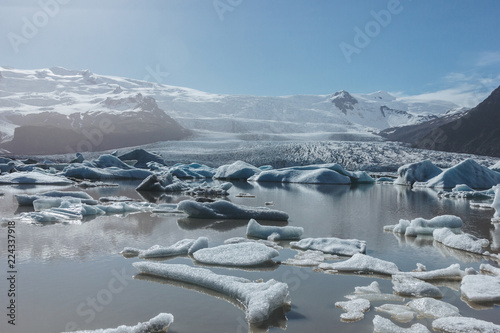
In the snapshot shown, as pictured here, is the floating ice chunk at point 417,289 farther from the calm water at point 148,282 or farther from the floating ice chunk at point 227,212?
the floating ice chunk at point 227,212

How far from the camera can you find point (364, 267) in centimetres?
323

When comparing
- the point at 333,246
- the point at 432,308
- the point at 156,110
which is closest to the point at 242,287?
the point at 432,308

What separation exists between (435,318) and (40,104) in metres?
56.6

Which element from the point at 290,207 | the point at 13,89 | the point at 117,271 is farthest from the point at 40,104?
the point at 117,271

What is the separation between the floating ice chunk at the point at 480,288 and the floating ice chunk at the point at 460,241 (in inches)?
47.1

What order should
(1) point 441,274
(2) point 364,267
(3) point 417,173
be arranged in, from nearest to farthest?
(1) point 441,274 → (2) point 364,267 → (3) point 417,173

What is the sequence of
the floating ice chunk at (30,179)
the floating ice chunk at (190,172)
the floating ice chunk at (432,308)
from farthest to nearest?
the floating ice chunk at (190,172)
the floating ice chunk at (30,179)
the floating ice chunk at (432,308)

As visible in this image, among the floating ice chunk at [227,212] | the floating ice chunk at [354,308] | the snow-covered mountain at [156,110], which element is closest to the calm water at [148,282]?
the floating ice chunk at [354,308]

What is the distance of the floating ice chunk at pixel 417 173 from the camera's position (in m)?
16.7

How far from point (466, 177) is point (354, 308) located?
47.0ft

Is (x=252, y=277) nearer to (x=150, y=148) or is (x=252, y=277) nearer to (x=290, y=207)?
(x=290, y=207)

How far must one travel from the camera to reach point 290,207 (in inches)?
317

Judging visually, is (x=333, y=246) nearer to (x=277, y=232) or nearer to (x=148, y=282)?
(x=277, y=232)

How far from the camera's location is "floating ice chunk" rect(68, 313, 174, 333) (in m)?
1.98
